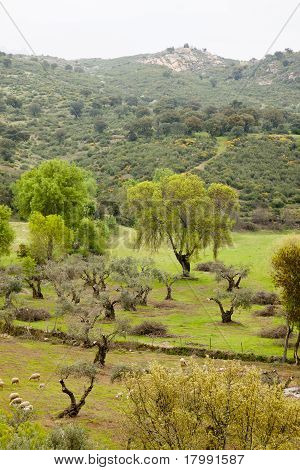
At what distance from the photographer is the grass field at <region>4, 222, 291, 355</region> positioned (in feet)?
119

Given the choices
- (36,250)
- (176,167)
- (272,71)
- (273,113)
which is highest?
(272,71)

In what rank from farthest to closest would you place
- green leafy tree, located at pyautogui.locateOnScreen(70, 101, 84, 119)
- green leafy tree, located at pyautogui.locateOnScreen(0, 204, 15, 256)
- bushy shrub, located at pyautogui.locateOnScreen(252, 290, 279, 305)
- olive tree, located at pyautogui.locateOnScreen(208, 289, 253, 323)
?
green leafy tree, located at pyautogui.locateOnScreen(70, 101, 84, 119)
green leafy tree, located at pyautogui.locateOnScreen(0, 204, 15, 256)
bushy shrub, located at pyautogui.locateOnScreen(252, 290, 279, 305)
olive tree, located at pyautogui.locateOnScreen(208, 289, 253, 323)

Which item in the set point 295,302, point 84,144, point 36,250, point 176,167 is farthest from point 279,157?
point 295,302

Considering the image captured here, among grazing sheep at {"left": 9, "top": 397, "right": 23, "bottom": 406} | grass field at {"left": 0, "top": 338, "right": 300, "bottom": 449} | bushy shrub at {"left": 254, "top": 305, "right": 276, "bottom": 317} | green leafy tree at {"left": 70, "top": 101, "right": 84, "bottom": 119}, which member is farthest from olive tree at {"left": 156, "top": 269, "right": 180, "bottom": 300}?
green leafy tree at {"left": 70, "top": 101, "right": 84, "bottom": 119}

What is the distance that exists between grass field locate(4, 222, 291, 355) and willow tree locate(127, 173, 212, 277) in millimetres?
3333

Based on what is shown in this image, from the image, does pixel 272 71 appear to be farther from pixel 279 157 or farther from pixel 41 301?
pixel 41 301

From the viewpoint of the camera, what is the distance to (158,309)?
45.7 metres

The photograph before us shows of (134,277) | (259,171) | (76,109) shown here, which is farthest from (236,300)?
(76,109)

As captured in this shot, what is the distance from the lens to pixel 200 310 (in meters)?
45.2

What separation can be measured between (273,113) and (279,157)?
26776mm

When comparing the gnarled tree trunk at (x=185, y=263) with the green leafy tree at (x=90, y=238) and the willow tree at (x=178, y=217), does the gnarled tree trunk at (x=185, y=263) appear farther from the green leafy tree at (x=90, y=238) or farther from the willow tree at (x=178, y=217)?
the green leafy tree at (x=90, y=238)

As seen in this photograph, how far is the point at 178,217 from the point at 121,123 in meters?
86.3

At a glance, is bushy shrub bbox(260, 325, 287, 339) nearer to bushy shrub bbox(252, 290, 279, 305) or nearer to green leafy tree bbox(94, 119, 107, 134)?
bushy shrub bbox(252, 290, 279, 305)

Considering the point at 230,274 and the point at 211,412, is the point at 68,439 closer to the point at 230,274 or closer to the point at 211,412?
the point at 211,412
